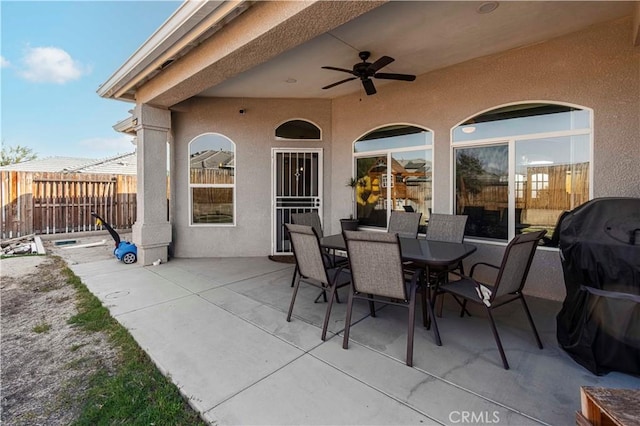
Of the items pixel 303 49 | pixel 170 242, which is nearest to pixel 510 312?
pixel 303 49

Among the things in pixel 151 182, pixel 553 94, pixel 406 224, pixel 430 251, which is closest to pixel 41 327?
pixel 151 182

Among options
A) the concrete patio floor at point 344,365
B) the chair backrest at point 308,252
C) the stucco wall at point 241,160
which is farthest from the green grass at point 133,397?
the stucco wall at point 241,160

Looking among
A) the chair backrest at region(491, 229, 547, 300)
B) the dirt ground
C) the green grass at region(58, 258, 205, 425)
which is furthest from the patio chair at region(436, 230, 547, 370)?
the dirt ground

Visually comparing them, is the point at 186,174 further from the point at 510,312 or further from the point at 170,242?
the point at 510,312

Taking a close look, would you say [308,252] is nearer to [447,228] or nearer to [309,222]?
[309,222]

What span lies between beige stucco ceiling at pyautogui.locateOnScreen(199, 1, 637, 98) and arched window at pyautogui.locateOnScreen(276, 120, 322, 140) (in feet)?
4.19

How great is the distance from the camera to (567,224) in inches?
96.8

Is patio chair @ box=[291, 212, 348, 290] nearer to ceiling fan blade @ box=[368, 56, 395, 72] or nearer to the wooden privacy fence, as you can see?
ceiling fan blade @ box=[368, 56, 395, 72]

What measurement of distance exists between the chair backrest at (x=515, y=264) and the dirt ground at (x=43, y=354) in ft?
10.3

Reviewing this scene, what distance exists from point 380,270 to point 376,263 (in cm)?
7

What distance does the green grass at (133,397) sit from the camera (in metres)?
1.78

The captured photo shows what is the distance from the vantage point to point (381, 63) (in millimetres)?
3670

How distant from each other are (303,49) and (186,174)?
3.58 meters

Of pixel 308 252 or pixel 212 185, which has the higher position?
pixel 212 185
